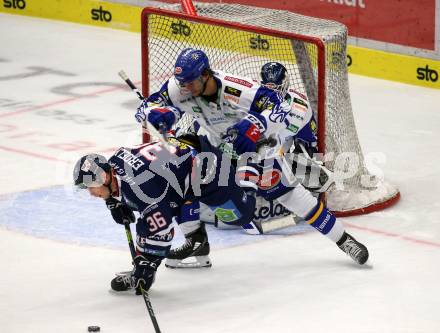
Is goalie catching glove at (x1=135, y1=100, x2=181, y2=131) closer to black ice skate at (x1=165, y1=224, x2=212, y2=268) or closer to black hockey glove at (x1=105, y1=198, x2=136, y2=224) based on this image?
black hockey glove at (x1=105, y1=198, x2=136, y2=224)

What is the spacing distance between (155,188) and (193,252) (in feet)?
2.65

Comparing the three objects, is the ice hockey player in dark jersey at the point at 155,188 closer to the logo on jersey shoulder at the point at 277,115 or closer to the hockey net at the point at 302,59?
the logo on jersey shoulder at the point at 277,115

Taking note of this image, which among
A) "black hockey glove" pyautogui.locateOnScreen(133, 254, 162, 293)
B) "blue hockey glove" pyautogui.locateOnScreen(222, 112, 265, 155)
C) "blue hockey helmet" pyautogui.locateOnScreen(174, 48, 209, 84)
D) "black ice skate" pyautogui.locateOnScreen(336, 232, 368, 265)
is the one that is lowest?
"black ice skate" pyautogui.locateOnScreen(336, 232, 368, 265)

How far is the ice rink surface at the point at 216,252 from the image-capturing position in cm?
617

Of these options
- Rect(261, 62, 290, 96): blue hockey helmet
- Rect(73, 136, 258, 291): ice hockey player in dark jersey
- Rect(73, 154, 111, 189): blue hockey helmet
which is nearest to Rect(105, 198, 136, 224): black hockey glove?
Rect(73, 136, 258, 291): ice hockey player in dark jersey

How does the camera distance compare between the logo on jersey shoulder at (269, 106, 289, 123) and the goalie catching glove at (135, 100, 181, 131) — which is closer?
the goalie catching glove at (135, 100, 181, 131)

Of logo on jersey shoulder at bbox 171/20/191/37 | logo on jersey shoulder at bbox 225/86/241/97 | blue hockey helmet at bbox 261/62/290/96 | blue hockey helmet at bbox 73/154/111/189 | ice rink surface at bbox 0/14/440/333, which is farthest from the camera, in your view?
logo on jersey shoulder at bbox 171/20/191/37

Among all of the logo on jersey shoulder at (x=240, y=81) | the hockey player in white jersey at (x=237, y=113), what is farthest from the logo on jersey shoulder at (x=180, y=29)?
the logo on jersey shoulder at (x=240, y=81)

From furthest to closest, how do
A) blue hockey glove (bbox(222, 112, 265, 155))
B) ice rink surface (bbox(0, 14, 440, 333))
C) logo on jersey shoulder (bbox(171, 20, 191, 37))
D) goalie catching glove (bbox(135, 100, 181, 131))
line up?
logo on jersey shoulder (bbox(171, 20, 191, 37)) < blue hockey glove (bbox(222, 112, 265, 155)) < goalie catching glove (bbox(135, 100, 181, 131)) < ice rink surface (bbox(0, 14, 440, 333))

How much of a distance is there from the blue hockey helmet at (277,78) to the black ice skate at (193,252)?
1026 millimetres

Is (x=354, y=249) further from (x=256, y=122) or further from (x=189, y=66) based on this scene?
(x=189, y=66)

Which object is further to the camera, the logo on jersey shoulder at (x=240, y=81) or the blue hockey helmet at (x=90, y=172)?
the logo on jersey shoulder at (x=240, y=81)

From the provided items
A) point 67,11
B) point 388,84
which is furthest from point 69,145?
point 67,11

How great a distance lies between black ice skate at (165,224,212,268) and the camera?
6.88 metres
